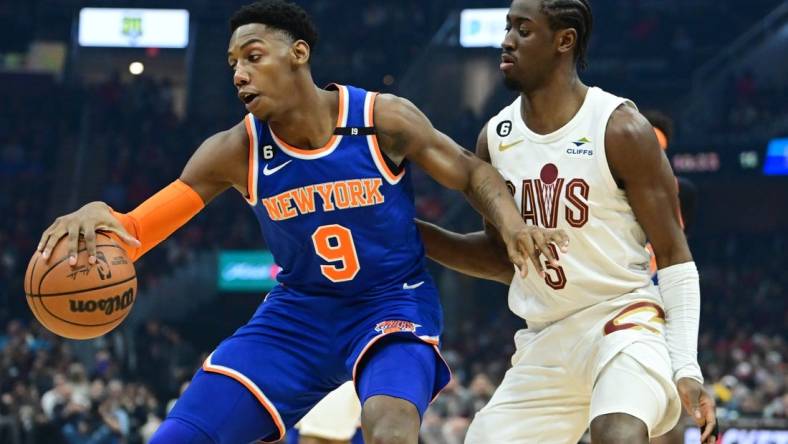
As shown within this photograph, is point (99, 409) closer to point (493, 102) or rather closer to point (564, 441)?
point (564, 441)

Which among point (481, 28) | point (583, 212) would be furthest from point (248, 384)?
point (481, 28)

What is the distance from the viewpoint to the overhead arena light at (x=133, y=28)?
22.7m

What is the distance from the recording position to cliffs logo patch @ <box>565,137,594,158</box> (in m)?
4.40

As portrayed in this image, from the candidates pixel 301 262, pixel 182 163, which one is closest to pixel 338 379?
pixel 301 262

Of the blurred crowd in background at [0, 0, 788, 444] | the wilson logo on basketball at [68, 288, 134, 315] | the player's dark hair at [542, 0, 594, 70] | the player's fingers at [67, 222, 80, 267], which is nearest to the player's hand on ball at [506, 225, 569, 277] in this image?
the player's dark hair at [542, 0, 594, 70]

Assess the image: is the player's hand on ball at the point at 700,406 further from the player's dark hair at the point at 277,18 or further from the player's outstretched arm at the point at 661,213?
the player's dark hair at the point at 277,18

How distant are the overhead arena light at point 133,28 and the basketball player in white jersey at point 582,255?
19.2m

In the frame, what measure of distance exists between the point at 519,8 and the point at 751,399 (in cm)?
996

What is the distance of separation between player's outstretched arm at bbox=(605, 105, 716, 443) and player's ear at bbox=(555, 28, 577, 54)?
36 centimetres

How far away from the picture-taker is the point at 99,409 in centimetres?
1180

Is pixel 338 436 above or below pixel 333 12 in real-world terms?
below

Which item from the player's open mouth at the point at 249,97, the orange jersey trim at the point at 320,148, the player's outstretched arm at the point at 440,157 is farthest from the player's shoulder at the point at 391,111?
the player's open mouth at the point at 249,97

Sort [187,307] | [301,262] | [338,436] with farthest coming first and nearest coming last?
1. [187,307]
2. [338,436]
3. [301,262]

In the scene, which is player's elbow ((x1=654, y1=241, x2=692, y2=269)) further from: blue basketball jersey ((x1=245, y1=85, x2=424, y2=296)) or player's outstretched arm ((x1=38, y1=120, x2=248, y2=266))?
player's outstretched arm ((x1=38, y1=120, x2=248, y2=266))
